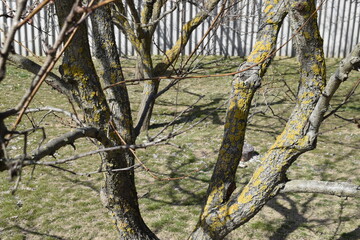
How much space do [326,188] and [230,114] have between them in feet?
3.03

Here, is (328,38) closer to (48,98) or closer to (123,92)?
(48,98)

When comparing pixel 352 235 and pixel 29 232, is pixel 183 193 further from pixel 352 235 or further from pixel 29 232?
pixel 352 235

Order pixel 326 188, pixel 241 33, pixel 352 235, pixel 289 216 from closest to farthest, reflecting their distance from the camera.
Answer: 1. pixel 326 188
2. pixel 352 235
3. pixel 289 216
4. pixel 241 33

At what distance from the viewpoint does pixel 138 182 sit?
6.07 m

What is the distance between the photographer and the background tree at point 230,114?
2867 millimetres

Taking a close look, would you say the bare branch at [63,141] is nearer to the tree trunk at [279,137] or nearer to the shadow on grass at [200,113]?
the tree trunk at [279,137]

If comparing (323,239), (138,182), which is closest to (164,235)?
(138,182)

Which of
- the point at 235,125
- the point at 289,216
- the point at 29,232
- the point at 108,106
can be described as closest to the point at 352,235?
the point at 289,216

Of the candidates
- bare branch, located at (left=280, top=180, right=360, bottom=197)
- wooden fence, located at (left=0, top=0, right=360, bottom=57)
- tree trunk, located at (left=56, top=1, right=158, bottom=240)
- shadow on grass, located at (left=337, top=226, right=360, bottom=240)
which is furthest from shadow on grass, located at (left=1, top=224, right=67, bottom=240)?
wooden fence, located at (left=0, top=0, right=360, bottom=57)

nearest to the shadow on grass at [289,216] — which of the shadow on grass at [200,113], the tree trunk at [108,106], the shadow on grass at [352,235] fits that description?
the shadow on grass at [352,235]

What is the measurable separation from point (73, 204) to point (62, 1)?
3.47 metres

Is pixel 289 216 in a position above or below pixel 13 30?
below

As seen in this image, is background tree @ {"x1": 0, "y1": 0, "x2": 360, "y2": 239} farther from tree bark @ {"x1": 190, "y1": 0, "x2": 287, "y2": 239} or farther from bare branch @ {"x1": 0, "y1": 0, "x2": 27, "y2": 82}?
bare branch @ {"x1": 0, "y1": 0, "x2": 27, "y2": 82}

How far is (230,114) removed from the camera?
331 centimetres
